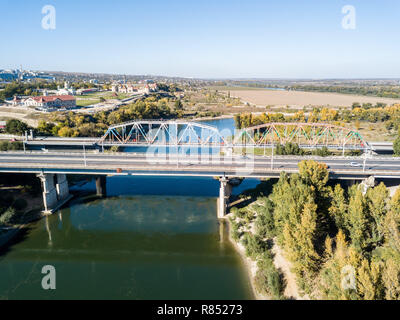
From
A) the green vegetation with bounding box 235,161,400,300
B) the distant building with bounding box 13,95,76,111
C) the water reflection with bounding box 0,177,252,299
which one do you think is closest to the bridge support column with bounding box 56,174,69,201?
the water reflection with bounding box 0,177,252,299

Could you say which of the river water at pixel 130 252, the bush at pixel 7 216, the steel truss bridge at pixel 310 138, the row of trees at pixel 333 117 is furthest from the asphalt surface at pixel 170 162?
the row of trees at pixel 333 117

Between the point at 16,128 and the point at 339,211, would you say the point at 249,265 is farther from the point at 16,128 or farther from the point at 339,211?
the point at 16,128

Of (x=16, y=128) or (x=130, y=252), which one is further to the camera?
(x=16, y=128)

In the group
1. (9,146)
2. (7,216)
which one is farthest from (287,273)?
(9,146)

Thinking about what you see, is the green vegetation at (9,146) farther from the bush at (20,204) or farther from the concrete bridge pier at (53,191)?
the bush at (20,204)

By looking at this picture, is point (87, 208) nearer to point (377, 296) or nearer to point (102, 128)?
point (377, 296)

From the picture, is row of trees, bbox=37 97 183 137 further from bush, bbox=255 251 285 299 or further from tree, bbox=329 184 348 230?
tree, bbox=329 184 348 230
